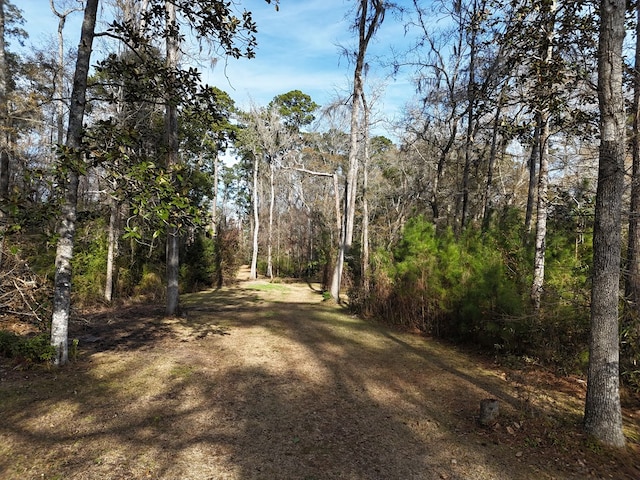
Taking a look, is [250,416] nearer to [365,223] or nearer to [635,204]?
[635,204]

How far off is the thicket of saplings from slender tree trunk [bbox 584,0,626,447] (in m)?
0.65

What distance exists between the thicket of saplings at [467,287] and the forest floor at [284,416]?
0.48m

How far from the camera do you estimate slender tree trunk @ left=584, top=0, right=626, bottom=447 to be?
11.5ft

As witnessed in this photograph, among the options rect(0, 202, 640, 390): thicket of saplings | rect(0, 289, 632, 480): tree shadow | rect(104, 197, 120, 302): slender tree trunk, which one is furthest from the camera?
rect(104, 197, 120, 302): slender tree trunk

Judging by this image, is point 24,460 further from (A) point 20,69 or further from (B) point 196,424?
(A) point 20,69

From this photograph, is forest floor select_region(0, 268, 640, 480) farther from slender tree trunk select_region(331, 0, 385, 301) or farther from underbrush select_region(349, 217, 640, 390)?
slender tree trunk select_region(331, 0, 385, 301)

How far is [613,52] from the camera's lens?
351cm

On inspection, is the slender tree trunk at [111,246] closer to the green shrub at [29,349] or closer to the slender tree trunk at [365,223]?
the green shrub at [29,349]

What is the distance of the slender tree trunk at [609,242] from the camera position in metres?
3.51

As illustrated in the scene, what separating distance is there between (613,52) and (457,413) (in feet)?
13.5

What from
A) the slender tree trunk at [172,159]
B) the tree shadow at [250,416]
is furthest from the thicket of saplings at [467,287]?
the tree shadow at [250,416]

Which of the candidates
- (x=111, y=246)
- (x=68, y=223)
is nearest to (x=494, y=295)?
(x=68, y=223)

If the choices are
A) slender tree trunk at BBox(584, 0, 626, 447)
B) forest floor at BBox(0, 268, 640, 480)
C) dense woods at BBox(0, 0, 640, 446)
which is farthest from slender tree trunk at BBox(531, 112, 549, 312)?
slender tree trunk at BBox(584, 0, 626, 447)

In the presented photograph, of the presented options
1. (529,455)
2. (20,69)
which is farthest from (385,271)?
(20,69)
